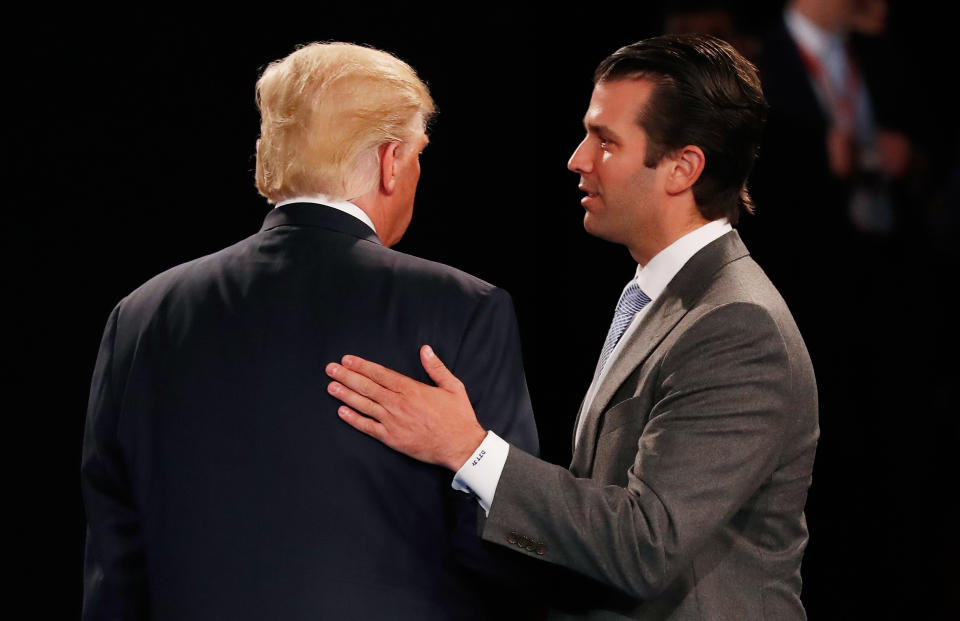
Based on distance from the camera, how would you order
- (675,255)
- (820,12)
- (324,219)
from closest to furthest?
1. (324,219)
2. (675,255)
3. (820,12)

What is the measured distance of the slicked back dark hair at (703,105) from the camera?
6.37 ft

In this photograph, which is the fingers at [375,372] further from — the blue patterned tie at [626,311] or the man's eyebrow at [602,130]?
the man's eyebrow at [602,130]

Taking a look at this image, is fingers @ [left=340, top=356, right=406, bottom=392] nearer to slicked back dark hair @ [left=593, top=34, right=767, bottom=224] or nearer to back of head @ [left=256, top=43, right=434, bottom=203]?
back of head @ [left=256, top=43, right=434, bottom=203]

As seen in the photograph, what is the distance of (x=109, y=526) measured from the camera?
1803mm

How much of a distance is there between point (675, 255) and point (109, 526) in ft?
3.24

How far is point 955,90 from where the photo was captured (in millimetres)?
3980

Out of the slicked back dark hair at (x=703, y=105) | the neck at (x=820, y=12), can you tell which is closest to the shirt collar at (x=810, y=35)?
the neck at (x=820, y=12)

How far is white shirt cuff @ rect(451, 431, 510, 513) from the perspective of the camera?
164 centimetres

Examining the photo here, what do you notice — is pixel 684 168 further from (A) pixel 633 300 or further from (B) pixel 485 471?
(B) pixel 485 471

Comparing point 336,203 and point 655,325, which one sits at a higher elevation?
point 336,203

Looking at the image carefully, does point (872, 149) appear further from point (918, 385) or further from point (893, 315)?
point (918, 385)

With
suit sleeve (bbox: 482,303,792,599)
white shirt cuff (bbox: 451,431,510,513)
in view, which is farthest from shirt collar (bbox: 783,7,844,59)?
white shirt cuff (bbox: 451,431,510,513)

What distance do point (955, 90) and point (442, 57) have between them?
173cm

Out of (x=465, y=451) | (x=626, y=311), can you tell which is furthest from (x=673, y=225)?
(x=465, y=451)
